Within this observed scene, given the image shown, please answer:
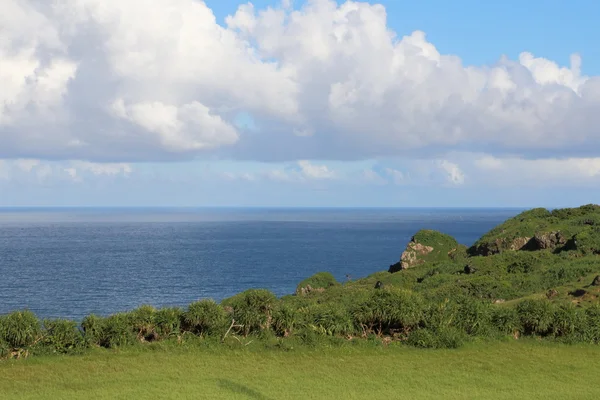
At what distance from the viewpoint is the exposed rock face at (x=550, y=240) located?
1986 inches

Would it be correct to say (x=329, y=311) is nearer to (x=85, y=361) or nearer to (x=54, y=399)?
(x=85, y=361)

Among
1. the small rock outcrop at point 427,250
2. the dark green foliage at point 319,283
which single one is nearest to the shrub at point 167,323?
the dark green foliage at point 319,283

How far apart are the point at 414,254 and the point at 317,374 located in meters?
50.3

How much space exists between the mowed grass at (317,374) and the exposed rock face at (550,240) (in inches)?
1270

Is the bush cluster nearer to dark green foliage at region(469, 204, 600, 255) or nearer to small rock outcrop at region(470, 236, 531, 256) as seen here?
dark green foliage at region(469, 204, 600, 255)

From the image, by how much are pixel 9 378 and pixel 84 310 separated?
48.3m

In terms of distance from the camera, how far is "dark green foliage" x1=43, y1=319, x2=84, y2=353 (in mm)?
19484

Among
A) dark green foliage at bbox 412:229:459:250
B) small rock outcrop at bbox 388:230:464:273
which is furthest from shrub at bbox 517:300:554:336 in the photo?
dark green foliage at bbox 412:229:459:250

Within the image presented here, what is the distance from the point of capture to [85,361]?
18.7 m

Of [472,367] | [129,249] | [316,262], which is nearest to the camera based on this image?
[472,367]

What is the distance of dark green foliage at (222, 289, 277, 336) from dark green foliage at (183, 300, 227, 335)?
2.41 ft

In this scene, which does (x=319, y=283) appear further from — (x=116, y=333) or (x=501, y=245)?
(x=116, y=333)

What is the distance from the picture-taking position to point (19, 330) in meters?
19.3

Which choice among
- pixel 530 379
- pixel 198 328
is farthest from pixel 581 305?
pixel 198 328
